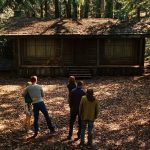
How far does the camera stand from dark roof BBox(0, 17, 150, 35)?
24.6 meters

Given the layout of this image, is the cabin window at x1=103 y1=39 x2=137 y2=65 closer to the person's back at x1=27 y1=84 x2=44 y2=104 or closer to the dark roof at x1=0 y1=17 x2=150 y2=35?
the dark roof at x1=0 y1=17 x2=150 y2=35

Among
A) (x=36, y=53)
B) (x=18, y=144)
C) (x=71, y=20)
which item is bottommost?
(x=18, y=144)

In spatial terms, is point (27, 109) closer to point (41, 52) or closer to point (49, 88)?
point (49, 88)

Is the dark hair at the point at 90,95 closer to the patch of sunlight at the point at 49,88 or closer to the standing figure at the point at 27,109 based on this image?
the standing figure at the point at 27,109

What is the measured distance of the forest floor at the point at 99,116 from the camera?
40.0 feet

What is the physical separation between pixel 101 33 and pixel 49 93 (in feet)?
22.0

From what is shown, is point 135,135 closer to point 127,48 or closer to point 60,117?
point 60,117

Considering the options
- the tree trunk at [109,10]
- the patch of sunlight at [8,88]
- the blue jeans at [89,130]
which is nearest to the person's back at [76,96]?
the blue jeans at [89,130]

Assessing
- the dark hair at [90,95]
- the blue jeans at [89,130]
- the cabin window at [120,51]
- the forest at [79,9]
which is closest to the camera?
the dark hair at [90,95]

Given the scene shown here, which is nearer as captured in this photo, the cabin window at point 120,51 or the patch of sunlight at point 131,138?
the patch of sunlight at point 131,138

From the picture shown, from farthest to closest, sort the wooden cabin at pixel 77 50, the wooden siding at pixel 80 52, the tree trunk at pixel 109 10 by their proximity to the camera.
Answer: the tree trunk at pixel 109 10 < the wooden siding at pixel 80 52 < the wooden cabin at pixel 77 50

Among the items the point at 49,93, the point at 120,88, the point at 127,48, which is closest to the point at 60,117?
the point at 49,93

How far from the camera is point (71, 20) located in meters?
27.7

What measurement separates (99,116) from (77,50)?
11.5 metres
